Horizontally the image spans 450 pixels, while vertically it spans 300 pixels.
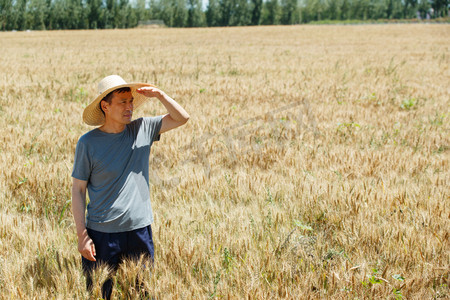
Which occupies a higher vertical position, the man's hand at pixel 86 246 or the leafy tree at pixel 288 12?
the leafy tree at pixel 288 12

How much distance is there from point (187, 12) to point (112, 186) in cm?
10687

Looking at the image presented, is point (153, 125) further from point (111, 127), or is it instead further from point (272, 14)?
point (272, 14)

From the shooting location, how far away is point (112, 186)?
230 centimetres

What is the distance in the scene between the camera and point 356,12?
130m

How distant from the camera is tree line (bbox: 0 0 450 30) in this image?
280 ft

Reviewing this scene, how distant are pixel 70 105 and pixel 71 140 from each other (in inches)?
96.8

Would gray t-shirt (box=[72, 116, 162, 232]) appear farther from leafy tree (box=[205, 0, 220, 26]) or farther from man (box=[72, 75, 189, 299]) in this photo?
leafy tree (box=[205, 0, 220, 26])

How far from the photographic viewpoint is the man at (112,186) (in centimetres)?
224

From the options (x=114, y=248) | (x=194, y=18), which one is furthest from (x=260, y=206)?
(x=194, y=18)

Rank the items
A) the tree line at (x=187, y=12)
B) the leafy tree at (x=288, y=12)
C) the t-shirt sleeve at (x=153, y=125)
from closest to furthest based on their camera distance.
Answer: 1. the t-shirt sleeve at (x=153, y=125)
2. the tree line at (x=187, y=12)
3. the leafy tree at (x=288, y=12)

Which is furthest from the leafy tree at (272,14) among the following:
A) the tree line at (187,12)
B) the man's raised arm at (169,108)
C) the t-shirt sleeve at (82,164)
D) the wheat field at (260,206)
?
the t-shirt sleeve at (82,164)

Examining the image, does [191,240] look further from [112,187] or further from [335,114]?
[335,114]

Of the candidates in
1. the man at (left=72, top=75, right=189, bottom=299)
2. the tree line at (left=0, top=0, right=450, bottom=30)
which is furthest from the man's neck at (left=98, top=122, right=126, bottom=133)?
the tree line at (left=0, top=0, right=450, bottom=30)

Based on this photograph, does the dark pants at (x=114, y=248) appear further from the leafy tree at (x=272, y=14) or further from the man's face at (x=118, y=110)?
the leafy tree at (x=272, y=14)
